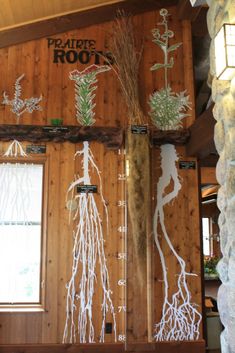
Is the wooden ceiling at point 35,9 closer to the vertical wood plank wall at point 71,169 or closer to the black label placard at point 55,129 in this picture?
the vertical wood plank wall at point 71,169

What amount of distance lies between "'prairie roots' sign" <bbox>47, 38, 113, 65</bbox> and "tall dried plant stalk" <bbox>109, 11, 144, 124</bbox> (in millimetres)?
163

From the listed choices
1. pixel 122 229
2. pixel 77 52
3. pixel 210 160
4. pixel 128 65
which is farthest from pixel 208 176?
pixel 77 52

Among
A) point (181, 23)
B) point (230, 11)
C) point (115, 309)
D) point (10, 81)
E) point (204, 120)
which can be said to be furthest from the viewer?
point (181, 23)

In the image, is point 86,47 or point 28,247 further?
point 86,47

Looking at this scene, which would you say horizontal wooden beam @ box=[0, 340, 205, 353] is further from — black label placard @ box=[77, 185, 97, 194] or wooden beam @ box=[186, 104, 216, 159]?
wooden beam @ box=[186, 104, 216, 159]

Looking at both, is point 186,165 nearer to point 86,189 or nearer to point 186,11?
point 86,189

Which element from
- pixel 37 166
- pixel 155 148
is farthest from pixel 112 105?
pixel 37 166

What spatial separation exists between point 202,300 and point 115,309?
0.93 meters

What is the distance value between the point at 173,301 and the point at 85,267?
0.99 m

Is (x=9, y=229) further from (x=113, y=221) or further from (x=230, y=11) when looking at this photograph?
(x=230, y=11)

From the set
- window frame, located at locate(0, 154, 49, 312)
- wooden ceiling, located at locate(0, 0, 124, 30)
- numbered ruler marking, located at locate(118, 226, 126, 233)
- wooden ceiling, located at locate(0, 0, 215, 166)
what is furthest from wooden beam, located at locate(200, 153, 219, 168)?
wooden ceiling, located at locate(0, 0, 124, 30)

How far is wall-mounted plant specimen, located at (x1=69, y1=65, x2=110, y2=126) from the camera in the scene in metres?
4.06

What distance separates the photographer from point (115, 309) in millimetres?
3795

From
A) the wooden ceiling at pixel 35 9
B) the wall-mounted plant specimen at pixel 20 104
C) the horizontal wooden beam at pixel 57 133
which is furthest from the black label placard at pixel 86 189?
the wooden ceiling at pixel 35 9
